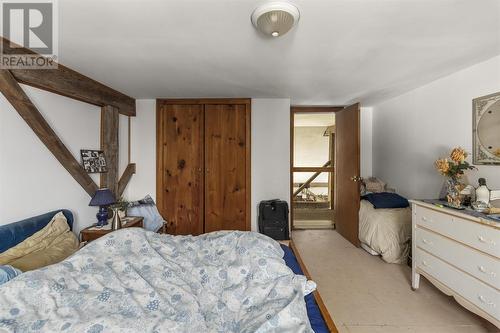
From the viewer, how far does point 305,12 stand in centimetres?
138

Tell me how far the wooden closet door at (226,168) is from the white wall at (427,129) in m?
2.28

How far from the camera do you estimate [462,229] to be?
176 cm

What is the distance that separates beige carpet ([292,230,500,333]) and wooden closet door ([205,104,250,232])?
1.14 m

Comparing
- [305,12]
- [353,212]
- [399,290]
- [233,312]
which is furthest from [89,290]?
[353,212]

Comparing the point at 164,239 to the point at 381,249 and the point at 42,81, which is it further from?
the point at 381,249

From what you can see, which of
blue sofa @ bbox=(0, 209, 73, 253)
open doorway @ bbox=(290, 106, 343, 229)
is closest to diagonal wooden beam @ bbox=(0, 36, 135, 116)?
blue sofa @ bbox=(0, 209, 73, 253)

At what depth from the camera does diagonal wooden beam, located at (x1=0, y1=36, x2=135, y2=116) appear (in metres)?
1.83

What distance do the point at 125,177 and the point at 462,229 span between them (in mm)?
3726

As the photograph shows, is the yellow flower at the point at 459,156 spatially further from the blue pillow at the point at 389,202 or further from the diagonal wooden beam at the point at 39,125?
the diagonal wooden beam at the point at 39,125

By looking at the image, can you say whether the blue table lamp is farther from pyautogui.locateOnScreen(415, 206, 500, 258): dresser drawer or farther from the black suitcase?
pyautogui.locateOnScreen(415, 206, 500, 258): dresser drawer

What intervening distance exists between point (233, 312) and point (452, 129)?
9.51 feet

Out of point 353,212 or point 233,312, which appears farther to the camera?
point 353,212

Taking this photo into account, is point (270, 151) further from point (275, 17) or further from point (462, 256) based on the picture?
point (462, 256)

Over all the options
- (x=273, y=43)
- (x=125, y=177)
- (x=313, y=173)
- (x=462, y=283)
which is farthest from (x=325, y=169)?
(x=125, y=177)
